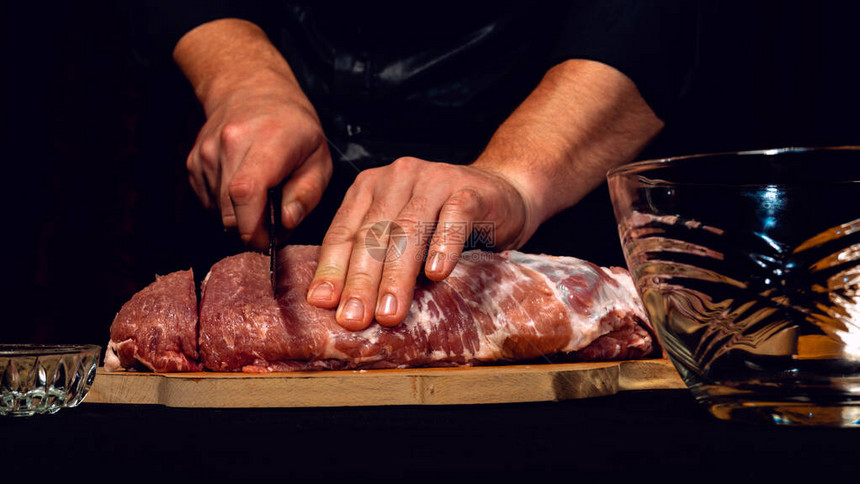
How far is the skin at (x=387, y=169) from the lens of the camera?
1.15m

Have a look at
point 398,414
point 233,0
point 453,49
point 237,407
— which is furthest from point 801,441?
point 233,0

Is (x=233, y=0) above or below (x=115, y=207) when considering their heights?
above

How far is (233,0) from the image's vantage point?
188cm

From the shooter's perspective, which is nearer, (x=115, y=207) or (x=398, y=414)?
(x=398, y=414)

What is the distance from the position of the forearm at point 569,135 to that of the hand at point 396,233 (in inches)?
7.6

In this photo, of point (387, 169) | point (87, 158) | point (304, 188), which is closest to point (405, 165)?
point (387, 169)

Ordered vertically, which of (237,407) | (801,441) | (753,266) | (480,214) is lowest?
(237,407)

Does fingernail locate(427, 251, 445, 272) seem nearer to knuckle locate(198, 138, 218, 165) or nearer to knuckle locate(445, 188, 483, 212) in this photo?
knuckle locate(445, 188, 483, 212)

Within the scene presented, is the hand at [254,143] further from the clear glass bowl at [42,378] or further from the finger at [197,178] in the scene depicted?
the clear glass bowl at [42,378]

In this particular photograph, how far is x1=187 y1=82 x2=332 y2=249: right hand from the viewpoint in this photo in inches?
49.8

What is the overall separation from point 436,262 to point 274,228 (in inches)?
11.6

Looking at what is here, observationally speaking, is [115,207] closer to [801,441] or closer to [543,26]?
[543,26]

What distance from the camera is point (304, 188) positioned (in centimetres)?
141

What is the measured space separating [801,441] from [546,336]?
544 mm
